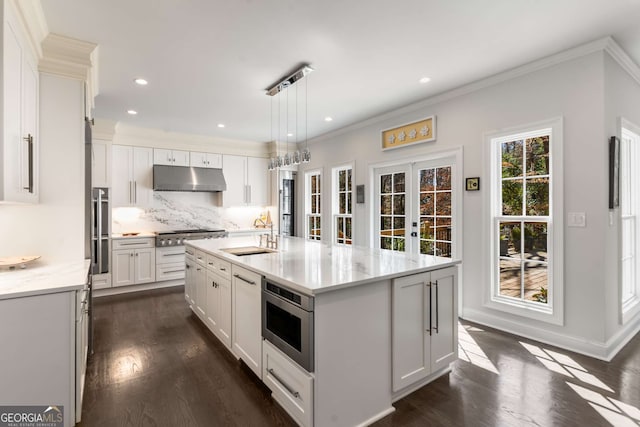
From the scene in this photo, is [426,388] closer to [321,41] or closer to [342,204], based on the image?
[321,41]

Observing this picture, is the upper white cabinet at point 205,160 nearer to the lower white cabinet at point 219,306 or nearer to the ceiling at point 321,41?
the ceiling at point 321,41

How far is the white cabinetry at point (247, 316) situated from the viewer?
87.9 inches

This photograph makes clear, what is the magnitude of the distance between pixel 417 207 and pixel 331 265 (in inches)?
94.1

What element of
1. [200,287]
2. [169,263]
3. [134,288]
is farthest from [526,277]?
[134,288]

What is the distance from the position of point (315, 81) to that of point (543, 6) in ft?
6.62

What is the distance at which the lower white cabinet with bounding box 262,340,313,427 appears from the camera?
1714 mm

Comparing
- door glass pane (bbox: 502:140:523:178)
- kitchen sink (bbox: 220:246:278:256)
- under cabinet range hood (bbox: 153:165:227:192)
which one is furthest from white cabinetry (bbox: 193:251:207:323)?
door glass pane (bbox: 502:140:523:178)

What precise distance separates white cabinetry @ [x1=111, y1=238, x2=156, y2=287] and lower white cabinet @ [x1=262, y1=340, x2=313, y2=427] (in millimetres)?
3660

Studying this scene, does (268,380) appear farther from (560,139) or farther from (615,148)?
(615,148)

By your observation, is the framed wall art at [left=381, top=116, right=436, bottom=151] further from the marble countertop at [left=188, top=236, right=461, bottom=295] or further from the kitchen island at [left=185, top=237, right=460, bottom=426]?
the kitchen island at [left=185, top=237, right=460, bottom=426]

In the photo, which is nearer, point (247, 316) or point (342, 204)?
point (247, 316)

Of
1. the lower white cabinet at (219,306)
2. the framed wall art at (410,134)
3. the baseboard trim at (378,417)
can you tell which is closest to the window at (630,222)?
the framed wall art at (410,134)

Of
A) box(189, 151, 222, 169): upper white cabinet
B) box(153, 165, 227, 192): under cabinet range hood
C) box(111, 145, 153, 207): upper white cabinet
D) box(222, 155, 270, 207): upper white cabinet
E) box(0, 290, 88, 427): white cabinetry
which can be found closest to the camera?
box(0, 290, 88, 427): white cabinetry

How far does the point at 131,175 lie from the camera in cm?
515
